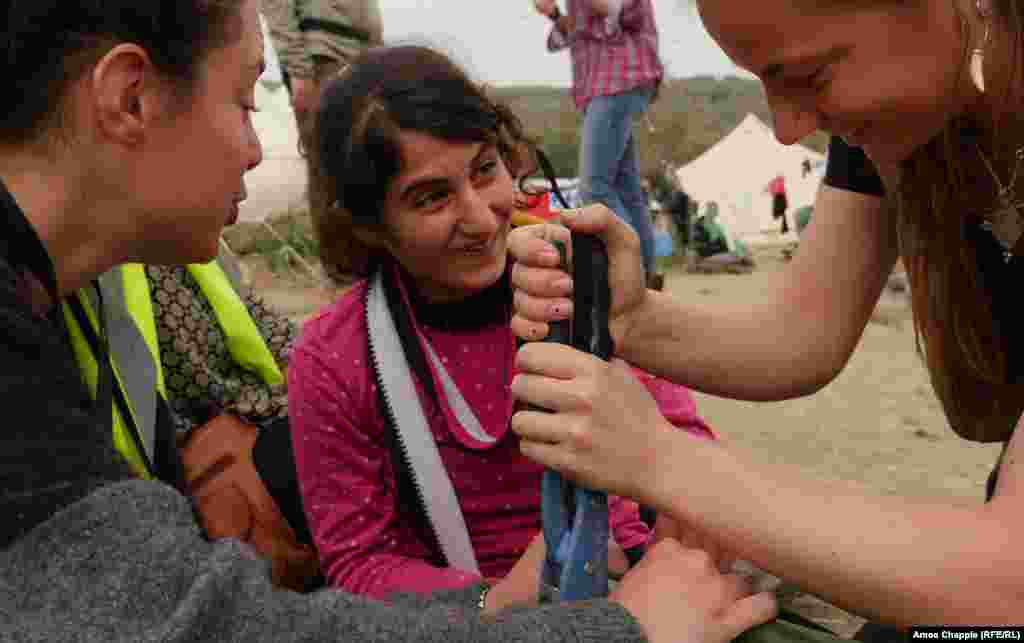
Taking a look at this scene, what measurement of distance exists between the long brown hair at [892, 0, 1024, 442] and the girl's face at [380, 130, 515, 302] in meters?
0.60

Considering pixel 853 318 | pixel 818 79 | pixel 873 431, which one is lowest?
pixel 873 431

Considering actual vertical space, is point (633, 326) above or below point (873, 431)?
above

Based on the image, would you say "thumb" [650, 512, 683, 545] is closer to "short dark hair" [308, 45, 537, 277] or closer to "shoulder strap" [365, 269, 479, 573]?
"shoulder strap" [365, 269, 479, 573]

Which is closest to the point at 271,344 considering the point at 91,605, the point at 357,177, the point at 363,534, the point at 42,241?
the point at 357,177

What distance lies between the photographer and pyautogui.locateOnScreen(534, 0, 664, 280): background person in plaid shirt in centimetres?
400

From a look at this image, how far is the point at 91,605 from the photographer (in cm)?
72

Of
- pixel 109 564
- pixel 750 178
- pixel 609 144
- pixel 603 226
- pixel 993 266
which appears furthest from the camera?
A: pixel 750 178

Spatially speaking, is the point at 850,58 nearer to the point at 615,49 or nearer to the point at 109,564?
the point at 109,564

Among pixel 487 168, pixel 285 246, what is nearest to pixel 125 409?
pixel 487 168

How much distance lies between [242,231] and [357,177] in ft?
30.1

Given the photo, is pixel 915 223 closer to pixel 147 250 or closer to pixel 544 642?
pixel 544 642

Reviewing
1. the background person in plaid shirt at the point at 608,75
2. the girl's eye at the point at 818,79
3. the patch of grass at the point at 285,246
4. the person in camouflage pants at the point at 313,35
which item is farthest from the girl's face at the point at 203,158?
the patch of grass at the point at 285,246

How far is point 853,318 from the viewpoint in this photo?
135 centimetres

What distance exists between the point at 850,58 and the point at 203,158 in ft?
2.34
